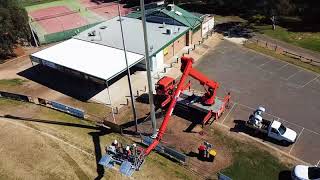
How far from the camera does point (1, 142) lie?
122 feet

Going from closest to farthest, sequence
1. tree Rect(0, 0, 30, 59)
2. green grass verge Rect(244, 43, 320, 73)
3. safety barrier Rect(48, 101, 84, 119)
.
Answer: safety barrier Rect(48, 101, 84, 119) → green grass verge Rect(244, 43, 320, 73) → tree Rect(0, 0, 30, 59)

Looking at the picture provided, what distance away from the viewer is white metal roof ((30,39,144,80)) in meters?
46.5

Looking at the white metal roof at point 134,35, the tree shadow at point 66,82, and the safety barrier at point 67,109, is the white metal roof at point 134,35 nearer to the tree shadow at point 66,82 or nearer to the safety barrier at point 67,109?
the tree shadow at point 66,82

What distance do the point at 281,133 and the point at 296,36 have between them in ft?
117

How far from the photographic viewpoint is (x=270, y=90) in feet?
156

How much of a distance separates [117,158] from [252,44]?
1486 inches

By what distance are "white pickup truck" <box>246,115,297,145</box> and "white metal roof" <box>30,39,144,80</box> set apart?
779 inches

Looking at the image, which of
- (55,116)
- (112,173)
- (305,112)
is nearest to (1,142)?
(55,116)

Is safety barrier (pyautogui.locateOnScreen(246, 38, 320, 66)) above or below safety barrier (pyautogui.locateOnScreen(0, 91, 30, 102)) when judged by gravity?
below

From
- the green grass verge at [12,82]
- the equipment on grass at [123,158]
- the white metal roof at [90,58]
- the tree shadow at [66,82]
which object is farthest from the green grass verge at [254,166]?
the green grass verge at [12,82]

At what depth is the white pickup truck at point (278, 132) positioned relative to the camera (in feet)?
122

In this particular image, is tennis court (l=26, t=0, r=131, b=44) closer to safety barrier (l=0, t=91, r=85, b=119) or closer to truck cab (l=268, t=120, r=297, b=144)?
safety barrier (l=0, t=91, r=85, b=119)

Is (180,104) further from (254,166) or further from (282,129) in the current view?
(282,129)

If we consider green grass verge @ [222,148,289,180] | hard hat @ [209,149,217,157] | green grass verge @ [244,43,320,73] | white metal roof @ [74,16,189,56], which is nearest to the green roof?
white metal roof @ [74,16,189,56]
